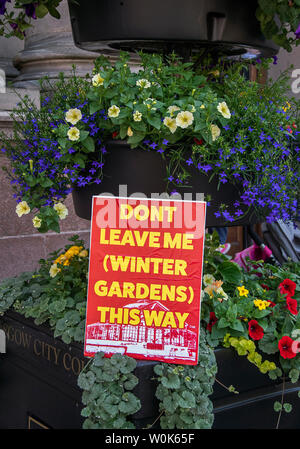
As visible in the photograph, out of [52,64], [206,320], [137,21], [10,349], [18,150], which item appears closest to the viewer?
[137,21]

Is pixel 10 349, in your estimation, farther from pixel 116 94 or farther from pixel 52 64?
pixel 52 64

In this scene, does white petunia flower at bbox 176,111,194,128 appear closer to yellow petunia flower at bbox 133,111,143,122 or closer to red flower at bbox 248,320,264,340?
yellow petunia flower at bbox 133,111,143,122

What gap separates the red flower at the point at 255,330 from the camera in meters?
1.64

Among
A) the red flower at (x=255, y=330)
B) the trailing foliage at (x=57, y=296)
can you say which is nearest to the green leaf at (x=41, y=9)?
the trailing foliage at (x=57, y=296)

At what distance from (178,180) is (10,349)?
818 millimetres

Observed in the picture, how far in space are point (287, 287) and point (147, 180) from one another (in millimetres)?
557

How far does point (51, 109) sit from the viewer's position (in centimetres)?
176

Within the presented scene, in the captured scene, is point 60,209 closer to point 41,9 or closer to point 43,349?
point 43,349

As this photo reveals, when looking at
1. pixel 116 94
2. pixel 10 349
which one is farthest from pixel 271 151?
pixel 10 349


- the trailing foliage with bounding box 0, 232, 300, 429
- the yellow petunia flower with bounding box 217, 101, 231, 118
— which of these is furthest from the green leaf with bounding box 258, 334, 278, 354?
the yellow petunia flower with bounding box 217, 101, 231, 118

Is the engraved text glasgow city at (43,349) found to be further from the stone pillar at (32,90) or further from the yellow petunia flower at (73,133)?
the stone pillar at (32,90)

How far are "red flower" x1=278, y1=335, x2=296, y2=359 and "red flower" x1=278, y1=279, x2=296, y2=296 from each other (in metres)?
0.19

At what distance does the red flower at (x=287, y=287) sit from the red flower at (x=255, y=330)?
19cm
